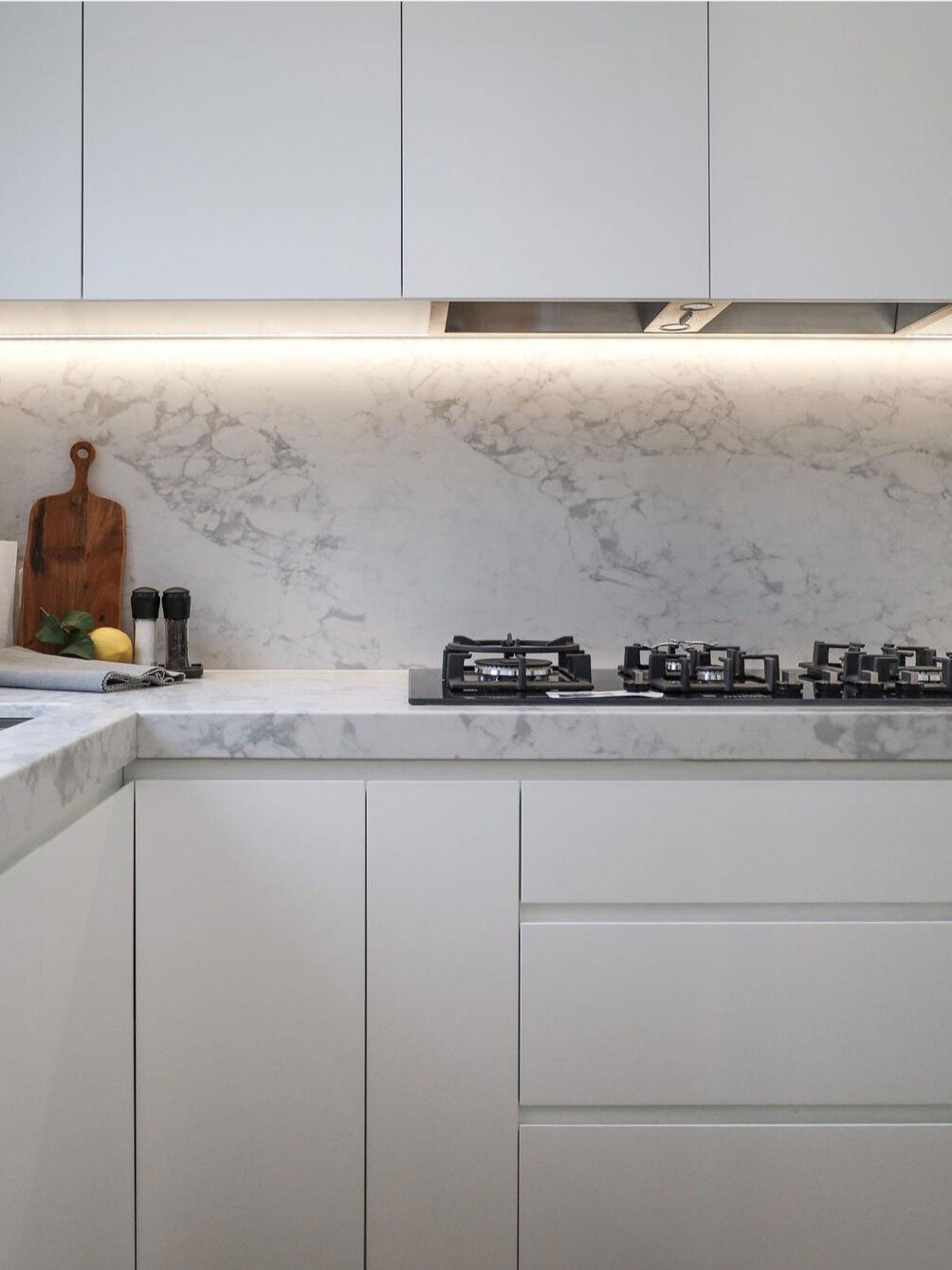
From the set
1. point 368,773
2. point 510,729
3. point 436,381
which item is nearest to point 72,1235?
point 368,773

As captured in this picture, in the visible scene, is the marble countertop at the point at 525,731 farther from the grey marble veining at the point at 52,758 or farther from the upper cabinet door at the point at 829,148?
the upper cabinet door at the point at 829,148

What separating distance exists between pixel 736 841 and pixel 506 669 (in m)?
0.45

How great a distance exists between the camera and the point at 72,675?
164 cm

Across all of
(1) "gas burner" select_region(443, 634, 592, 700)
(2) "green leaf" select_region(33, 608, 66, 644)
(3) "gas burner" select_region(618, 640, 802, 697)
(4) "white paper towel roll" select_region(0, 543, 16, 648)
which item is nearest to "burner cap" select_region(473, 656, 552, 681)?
(1) "gas burner" select_region(443, 634, 592, 700)

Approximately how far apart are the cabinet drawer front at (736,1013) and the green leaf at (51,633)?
1028 millimetres

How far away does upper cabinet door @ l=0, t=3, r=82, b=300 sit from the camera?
1.71 metres

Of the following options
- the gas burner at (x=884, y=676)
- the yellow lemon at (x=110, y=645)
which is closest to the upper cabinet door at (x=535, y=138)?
the gas burner at (x=884, y=676)

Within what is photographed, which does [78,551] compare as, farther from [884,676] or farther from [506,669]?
[884,676]

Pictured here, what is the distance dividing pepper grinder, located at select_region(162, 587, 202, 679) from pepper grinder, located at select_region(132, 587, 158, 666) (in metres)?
0.03

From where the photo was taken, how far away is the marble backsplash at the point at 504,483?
2080 mm

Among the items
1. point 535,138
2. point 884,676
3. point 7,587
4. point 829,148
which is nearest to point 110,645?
point 7,587

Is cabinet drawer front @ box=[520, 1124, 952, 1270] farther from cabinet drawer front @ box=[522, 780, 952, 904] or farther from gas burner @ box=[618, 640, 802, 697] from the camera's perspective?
gas burner @ box=[618, 640, 802, 697]

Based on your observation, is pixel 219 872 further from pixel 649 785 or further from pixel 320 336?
pixel 320 336

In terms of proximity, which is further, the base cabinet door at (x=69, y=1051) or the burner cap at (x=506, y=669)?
Answer: the burner cap at (x=506, y=669)
